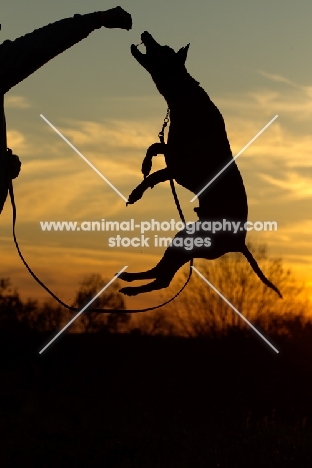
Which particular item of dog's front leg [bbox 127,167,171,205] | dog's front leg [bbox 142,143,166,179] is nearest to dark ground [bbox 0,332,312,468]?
dog's front leg [bbox 127,167,171,205]

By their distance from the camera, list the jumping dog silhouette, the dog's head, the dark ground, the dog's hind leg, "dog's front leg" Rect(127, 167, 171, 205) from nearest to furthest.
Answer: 1. the jumping dog silhouette
2. the dog's head
3. the dog's hind leg
4. "dog's front leg" Rect(127, 167, 171, 205)
5. the dark ground

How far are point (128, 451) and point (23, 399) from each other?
14.8 meters

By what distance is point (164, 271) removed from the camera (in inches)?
258

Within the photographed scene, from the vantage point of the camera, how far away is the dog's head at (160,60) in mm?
6387

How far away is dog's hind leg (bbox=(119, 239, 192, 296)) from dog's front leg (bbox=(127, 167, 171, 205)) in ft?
1.81

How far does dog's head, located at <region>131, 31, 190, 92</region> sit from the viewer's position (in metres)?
6.39

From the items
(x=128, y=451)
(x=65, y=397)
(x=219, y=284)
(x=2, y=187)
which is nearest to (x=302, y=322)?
(x=219, y=284)

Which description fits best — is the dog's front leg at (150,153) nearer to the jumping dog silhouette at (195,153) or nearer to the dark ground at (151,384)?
the jumping dog silhouette at (195,153)

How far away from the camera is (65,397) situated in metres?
37.7

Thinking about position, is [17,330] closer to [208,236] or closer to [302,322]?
[302,322]

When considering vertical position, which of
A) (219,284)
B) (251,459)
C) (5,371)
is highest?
(219,284)

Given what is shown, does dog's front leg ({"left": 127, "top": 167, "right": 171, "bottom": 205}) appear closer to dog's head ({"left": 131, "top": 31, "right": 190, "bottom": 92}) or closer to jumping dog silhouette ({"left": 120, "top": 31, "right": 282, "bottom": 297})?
jumping dog silhouette ({"left": 120, "top": 31, "right": 282, "bottom": 297})

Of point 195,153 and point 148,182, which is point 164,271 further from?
point 195,153

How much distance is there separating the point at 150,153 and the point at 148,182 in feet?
0.81
